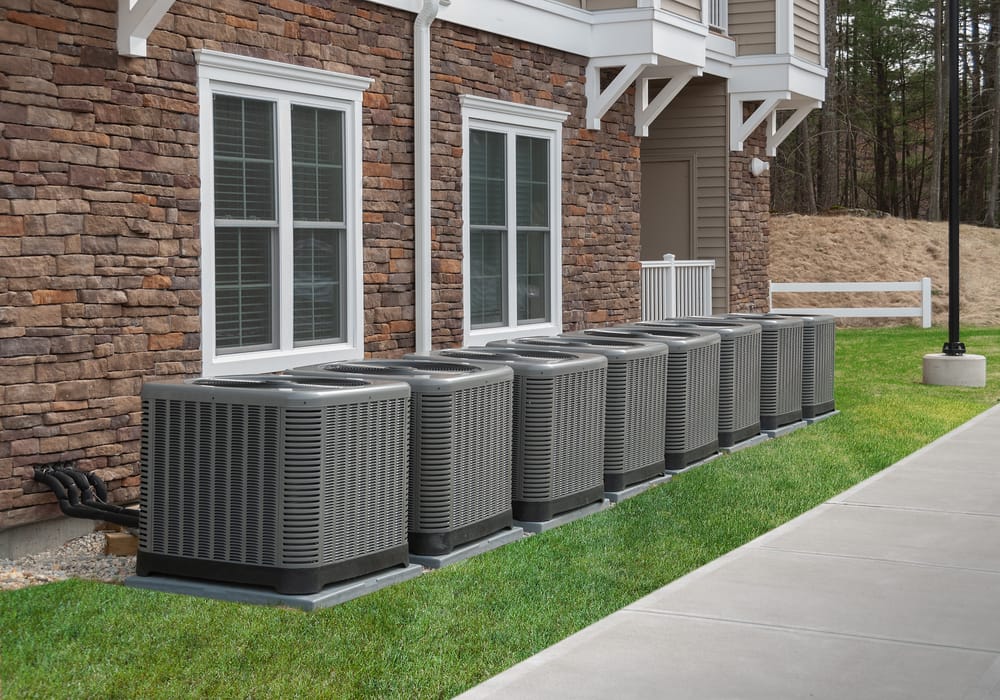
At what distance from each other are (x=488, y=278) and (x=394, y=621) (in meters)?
6.54

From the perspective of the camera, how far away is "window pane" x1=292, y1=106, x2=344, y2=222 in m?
9.45

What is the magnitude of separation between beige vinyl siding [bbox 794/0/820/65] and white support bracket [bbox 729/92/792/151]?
941mm

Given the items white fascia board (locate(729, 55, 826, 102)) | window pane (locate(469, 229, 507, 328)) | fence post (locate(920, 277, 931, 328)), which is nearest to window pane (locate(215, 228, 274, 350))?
window pane (locate(469, 229, 507, 328))

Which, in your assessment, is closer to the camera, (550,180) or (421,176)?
(421,176)

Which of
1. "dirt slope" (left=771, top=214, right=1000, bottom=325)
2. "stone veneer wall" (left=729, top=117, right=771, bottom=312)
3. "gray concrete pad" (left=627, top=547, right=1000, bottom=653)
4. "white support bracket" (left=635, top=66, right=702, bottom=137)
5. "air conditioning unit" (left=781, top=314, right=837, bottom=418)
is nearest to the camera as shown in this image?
"gray concrete pad" (left=627, top=547, right=1000, bottom=653)

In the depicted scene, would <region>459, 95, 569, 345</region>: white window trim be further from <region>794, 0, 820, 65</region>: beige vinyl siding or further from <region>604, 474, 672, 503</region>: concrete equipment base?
<region>794, 0, 820, 65</region>: beige vinyl siding

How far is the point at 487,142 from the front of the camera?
39.1 ft

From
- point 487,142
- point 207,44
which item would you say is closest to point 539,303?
point 487,142

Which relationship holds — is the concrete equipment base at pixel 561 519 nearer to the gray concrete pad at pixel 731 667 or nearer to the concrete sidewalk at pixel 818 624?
the concrete sidewalk at pixel 818 624

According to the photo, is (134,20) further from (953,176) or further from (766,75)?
(766,75)

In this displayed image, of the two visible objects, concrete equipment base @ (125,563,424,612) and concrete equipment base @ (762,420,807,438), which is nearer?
concrete equipment base @ (125,563,424,612)

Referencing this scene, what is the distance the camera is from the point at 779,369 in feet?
38.3

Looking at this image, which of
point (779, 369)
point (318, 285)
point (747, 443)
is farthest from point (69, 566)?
point (779, 369)

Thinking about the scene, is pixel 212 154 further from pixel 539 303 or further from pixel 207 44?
pixel 539 303
